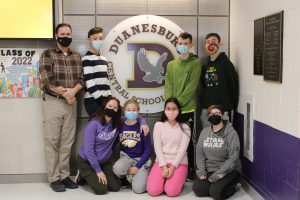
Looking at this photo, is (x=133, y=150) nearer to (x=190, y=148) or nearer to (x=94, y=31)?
(x=190, y=148)

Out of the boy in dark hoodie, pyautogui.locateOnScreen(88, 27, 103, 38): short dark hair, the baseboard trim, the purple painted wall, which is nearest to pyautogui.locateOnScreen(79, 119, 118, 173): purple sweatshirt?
the baseboard trim

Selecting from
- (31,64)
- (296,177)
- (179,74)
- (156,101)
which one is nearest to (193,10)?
(179,74)

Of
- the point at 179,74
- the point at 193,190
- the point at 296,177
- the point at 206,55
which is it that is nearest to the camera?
the point at 296,177

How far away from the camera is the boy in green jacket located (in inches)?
166

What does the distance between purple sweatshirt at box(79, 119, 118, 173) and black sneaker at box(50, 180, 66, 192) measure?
363 millimetres

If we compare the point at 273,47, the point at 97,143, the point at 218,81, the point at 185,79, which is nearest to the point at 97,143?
the point at 97,143

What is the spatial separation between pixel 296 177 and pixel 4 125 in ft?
9.91

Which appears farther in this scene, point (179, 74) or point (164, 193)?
point (179, 74)

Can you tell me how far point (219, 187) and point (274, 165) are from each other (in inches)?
23.6

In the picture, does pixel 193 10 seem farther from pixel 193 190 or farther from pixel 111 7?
pixel 193 190

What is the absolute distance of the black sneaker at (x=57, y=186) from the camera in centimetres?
401

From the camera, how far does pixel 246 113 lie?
4.02 metres

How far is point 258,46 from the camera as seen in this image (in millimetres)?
3668

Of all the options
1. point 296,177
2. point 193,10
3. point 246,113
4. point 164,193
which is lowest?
point 164,193
